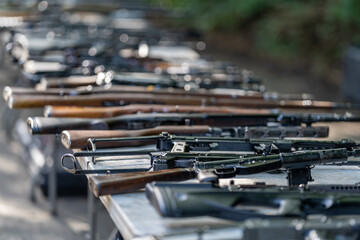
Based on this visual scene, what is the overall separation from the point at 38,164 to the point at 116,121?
8.42 ft

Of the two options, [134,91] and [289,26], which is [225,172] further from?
[289,26]

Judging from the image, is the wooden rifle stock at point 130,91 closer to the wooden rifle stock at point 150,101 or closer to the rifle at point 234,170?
the wooden rifle stock at point 150,101

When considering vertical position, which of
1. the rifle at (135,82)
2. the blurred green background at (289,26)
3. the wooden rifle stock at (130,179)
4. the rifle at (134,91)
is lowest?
the wooden rifle stock at (130,179)

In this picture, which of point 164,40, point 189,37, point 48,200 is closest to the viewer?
point 48,200

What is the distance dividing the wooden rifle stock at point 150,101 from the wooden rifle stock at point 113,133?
0.69 m

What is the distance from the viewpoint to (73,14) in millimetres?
12258

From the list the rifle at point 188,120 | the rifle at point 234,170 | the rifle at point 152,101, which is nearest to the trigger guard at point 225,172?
the rifle at point 234,170

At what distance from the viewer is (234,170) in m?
2.79

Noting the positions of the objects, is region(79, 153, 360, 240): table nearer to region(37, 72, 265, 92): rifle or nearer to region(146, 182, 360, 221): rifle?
region(146, 182, 360, 221): rifle

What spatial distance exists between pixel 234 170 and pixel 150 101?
1.65m

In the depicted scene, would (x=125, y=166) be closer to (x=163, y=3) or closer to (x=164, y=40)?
(x=164, y=40)

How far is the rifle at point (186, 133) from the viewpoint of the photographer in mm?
3350

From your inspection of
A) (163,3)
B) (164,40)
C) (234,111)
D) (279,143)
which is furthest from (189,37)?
(163,3)

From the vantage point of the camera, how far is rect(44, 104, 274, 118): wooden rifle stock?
3.86 meters
